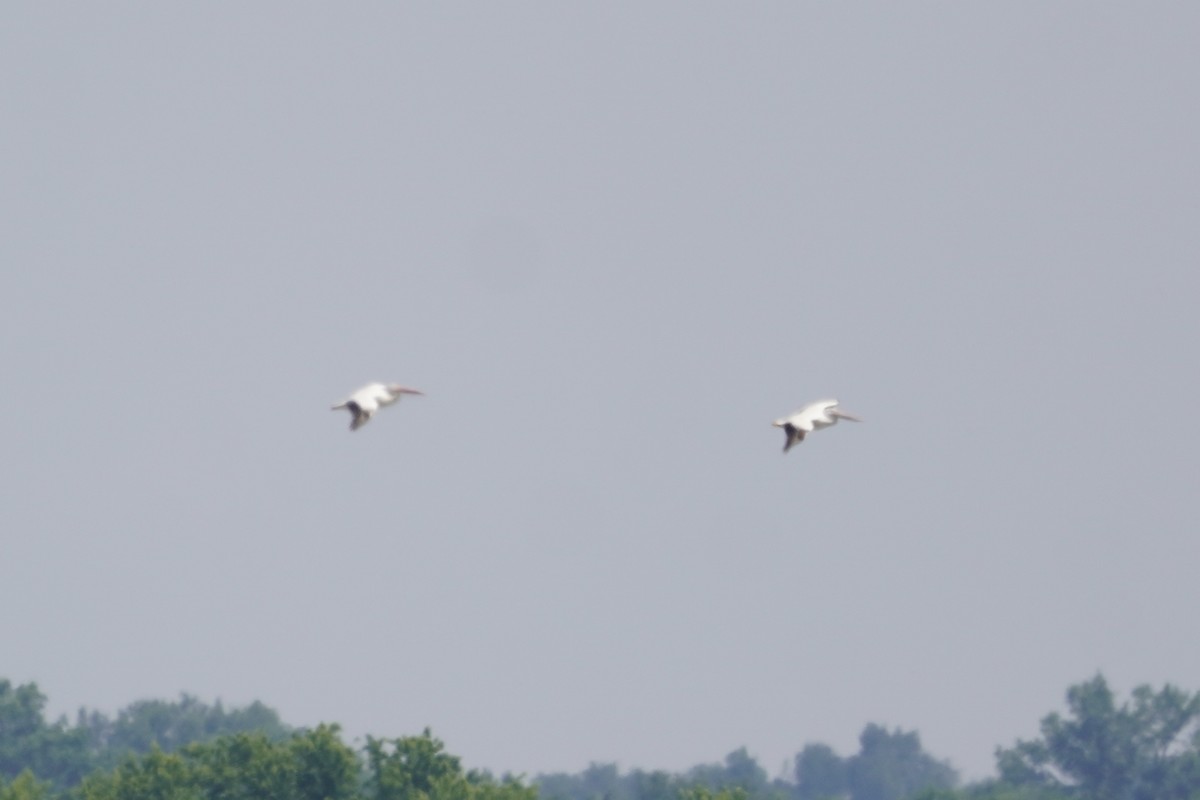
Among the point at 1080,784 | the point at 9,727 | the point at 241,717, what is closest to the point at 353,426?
the point at 9,727

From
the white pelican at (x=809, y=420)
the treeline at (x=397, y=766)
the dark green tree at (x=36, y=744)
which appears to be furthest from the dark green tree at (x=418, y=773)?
the dark green tree at (x=36, y=744)

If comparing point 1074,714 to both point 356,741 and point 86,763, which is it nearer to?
point 86,763

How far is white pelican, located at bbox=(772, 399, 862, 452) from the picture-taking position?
43.1m

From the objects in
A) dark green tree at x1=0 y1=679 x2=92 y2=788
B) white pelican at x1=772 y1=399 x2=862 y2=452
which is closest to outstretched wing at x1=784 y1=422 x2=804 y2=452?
white pelican at x1=772 y1=399 x2=862 y2=452

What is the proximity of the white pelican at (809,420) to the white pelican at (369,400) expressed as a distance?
5.31 m

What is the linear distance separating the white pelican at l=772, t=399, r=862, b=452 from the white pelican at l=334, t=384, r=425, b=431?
531cm

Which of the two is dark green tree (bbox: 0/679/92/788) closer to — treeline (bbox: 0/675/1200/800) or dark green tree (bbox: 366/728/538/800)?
treeline (bbox: 0/675/1200/800)

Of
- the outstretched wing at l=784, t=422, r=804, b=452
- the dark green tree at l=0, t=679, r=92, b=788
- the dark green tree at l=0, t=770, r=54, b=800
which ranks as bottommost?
the dark green tree at l=0, t=770, r=54, b=800

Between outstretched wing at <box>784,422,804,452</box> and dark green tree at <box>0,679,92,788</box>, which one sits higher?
dark green tree at <box>0,679,92,788</box>

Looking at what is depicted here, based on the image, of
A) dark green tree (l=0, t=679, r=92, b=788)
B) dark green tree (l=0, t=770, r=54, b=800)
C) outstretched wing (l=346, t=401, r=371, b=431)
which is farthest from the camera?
dark green tree (l=0, t=679, r=92, b=788)

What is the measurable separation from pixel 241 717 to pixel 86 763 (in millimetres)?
49743

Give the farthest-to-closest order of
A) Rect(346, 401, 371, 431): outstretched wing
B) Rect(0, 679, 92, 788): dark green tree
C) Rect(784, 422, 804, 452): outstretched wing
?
Rect(0, 679, 92, 788): dark green tree, Rect(784, 422, 804, 452): outstretched wing, Rect(346, 401, 371, 431): outstretched wing

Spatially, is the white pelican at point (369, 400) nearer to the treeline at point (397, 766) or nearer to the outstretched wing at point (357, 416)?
the outstretched wing at point (357, 416)

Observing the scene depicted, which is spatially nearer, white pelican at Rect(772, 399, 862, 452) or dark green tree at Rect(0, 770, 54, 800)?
white pelican at Rect(772, 399, 862, 452)
